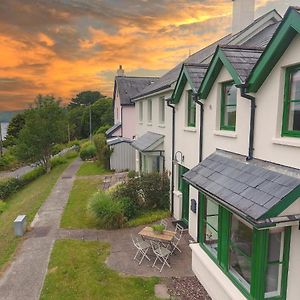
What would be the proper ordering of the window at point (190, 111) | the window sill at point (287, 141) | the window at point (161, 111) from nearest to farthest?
the window sill at point (287, 141) < the window at point (190, 111) < the window at point (161, 111)

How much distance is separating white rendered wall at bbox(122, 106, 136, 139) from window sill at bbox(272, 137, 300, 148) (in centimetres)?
2288

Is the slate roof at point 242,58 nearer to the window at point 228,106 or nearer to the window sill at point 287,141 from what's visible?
the window at point 228,106

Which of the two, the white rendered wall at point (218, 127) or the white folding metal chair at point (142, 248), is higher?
the white rendered wall at point (218, 127)

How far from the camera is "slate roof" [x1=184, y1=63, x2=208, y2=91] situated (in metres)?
9.58

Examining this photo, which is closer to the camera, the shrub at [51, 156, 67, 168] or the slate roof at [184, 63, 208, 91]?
the slate roof at [184, 63, 208, 91]

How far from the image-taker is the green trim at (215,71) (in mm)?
6656

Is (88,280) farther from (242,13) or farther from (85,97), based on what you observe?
(85,97)

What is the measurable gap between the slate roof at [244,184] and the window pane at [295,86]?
1.48 m

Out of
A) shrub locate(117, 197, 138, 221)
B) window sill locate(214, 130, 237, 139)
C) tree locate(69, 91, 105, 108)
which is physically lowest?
shrub locate(117, 197, 138, 221)

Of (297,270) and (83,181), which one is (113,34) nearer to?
(83,181)

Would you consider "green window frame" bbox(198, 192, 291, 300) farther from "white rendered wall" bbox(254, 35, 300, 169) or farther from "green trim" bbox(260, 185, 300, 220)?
"white rendered wall" bbox(254, 35, 300, 169)

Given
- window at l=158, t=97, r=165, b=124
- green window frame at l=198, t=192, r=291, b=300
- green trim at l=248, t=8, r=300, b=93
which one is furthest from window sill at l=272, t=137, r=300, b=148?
window at l=158, t=97, r=165, b=124

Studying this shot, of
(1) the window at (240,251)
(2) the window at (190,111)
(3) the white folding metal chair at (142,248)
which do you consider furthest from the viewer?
(2) the window at (190,111)

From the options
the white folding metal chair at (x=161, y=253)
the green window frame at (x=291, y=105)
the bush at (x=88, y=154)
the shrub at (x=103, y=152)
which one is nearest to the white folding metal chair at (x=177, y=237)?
the white folding metal chair at (x=161, y=253)
